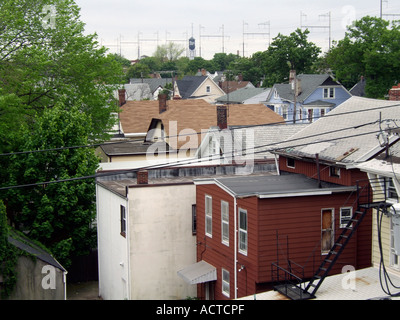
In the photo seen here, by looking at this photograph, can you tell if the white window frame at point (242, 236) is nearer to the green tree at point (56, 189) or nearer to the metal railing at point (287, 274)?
the metal railing at point (287, 274)

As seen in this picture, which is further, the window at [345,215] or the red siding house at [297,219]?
the window at [345,215]

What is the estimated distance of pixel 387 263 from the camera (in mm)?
18422

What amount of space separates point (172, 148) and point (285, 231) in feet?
67.3

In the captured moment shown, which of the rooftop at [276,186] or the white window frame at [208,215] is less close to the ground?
the rooftop at [276,186]

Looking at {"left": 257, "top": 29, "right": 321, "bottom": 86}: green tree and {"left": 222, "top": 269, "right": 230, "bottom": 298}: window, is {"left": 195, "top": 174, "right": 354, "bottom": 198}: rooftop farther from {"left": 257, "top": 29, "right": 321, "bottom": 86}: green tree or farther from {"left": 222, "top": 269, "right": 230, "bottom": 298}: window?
{"left": 257, "top": 29, "right": 321, "bottom": 86}: green tree

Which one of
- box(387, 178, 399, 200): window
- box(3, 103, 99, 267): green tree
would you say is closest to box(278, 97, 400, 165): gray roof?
box(387, 178, 399, 200): window

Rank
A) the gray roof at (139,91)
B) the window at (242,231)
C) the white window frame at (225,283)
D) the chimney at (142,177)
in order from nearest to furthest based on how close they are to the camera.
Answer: the window at (242,231)
the white window frame at (225,283)
the chimney at (142,177)
the gray roof at (139,91)

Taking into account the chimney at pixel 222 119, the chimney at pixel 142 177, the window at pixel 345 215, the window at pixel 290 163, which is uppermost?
the chimney at pixel 222 119

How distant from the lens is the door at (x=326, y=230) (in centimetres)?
2011

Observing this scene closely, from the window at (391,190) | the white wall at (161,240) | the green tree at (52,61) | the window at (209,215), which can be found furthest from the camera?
the green tree at (52,61)

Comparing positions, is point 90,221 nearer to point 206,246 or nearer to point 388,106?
point 206,246

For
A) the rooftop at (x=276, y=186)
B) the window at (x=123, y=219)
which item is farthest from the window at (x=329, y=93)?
the window at (x=123, y=219)

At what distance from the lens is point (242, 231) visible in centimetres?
2031

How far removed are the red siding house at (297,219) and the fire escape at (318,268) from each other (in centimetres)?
4
